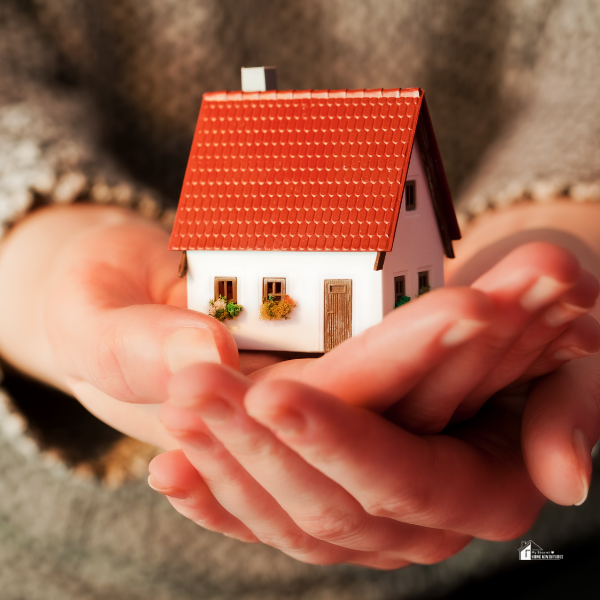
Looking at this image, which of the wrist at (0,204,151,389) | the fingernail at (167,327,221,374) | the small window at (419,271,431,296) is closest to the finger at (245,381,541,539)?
the fingernail at (167,327,221,374)

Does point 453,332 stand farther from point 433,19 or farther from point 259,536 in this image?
point 433,19

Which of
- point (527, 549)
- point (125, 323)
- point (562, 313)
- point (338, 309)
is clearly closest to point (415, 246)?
point (338, 309)

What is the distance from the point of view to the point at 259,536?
1.28 meters

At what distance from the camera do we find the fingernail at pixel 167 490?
1.11 meters

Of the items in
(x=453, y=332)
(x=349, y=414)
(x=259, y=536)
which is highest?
(x=453, y=332)

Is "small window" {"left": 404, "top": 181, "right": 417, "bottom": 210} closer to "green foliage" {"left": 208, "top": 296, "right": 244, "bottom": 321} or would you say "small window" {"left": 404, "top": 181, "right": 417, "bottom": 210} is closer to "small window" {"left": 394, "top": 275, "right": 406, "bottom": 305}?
"small window" {"left": 394, "top": 275, "right": 406, "bottom": 305}

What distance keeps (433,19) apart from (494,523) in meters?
1.87

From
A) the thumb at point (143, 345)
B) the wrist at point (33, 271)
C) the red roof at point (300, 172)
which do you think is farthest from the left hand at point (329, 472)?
the wrist at point (33, 271)

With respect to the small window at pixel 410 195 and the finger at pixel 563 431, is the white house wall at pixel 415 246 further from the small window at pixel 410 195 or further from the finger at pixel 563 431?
the finger at pixel 563 431

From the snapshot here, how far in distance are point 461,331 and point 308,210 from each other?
0.57m

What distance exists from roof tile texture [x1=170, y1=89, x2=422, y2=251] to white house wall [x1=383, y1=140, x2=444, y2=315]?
0.10 m

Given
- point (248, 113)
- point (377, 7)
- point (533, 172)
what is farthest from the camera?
point (377, 7)

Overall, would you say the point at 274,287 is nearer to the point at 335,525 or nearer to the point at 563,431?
the point at 335,525

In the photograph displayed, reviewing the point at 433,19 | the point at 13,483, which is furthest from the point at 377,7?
the point at 13,483
